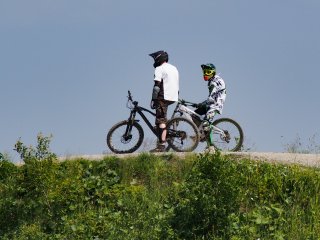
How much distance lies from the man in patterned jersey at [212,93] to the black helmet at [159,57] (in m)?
0.80

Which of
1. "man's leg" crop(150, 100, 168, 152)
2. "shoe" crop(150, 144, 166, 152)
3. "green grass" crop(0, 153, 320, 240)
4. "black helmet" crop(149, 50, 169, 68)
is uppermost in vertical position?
"black helmet" crop(149, 50, 169, 68)

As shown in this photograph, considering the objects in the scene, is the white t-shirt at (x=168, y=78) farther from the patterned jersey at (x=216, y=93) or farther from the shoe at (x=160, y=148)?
the shoe at (x=160, y=148)

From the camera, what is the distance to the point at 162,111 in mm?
17797

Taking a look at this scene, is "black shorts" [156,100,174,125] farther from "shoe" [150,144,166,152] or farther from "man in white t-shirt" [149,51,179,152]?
"shoe" [150,144,166,152]

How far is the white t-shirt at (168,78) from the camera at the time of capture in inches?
693

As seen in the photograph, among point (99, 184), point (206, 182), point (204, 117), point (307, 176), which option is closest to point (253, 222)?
point (206, 182)

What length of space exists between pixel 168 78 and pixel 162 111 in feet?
2.26

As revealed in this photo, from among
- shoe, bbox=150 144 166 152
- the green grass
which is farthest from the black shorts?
the green grass

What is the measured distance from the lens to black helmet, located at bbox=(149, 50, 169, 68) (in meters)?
Result: 17.7

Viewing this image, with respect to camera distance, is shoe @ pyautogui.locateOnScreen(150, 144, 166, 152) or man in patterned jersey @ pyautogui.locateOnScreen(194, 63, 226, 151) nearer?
shoe @ pyautogui.locateOnScreen(150, 144, 166, 152)

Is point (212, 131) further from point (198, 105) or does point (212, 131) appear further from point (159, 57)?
point (159, 57)

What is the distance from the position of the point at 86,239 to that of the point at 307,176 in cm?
406

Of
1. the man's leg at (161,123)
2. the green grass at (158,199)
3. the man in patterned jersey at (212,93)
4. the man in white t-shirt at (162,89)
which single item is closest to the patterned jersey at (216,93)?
the man in patterned jersey at (212,93)

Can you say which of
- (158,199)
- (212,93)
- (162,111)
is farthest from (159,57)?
(158,199)
